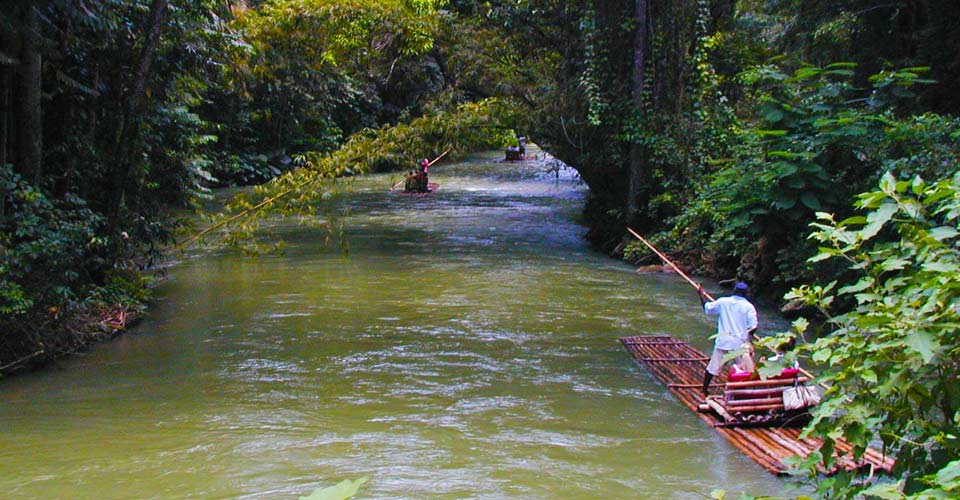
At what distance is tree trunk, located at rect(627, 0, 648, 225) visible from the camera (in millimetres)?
17109

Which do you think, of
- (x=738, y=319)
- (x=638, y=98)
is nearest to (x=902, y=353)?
(x=738, y=319)

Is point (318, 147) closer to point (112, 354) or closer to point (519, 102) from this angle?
point (519, 102)

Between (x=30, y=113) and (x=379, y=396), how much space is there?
218 inches

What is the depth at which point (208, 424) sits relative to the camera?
788cm

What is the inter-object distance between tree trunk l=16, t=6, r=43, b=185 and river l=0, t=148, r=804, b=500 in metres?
2.38

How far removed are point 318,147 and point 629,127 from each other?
19947mm

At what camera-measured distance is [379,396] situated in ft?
28.8

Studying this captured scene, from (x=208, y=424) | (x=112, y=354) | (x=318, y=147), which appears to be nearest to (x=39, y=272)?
(x=112, y=354)

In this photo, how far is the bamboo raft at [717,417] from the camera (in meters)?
6.13

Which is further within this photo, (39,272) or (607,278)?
(607,278)

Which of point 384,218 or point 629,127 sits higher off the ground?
Answer: point 629,127

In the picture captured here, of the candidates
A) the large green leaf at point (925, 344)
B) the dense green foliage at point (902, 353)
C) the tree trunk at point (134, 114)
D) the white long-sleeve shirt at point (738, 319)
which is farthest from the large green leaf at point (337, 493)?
the tree trunk at point (134, 114)

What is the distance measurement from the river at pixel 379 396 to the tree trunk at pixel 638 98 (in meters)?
2.23

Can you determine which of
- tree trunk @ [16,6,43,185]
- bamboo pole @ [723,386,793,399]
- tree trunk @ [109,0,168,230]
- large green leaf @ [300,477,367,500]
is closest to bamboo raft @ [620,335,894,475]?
bamboo pole @ [723,386,793,399]
